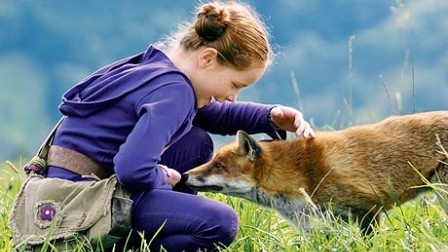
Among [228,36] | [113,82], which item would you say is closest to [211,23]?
[228,36]

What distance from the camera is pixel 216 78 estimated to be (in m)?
4.25

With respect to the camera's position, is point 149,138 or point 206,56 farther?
point 206,56

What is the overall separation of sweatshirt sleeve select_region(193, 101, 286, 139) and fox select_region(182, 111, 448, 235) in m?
0.13

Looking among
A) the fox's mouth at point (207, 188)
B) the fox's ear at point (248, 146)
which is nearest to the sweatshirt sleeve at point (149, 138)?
the fox's mouth at point (207, 188)

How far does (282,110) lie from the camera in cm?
491

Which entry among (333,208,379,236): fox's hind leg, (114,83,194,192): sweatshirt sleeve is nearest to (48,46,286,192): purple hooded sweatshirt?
(114,83,194,192): sweatshirt sleeve

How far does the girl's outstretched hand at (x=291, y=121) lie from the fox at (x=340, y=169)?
11 centimetres

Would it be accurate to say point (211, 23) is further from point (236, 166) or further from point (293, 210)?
point (293, 210)

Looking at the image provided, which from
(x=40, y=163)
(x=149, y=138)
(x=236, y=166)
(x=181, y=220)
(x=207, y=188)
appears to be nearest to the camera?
(x=149, y=138)

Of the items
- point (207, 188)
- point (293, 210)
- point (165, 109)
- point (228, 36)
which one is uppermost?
point (228, 36)

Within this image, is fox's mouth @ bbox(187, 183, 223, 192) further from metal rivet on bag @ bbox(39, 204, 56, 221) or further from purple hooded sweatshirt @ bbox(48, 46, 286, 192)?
metal rivet on bag @ bbox(39, 204, 56, 221)

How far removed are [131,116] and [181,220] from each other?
60 centimetres

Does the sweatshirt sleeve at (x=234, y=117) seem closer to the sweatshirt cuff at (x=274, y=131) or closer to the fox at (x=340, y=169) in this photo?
the sweatshirt cuff at (x=274, y=131)

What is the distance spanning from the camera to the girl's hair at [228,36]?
4.21 meters
